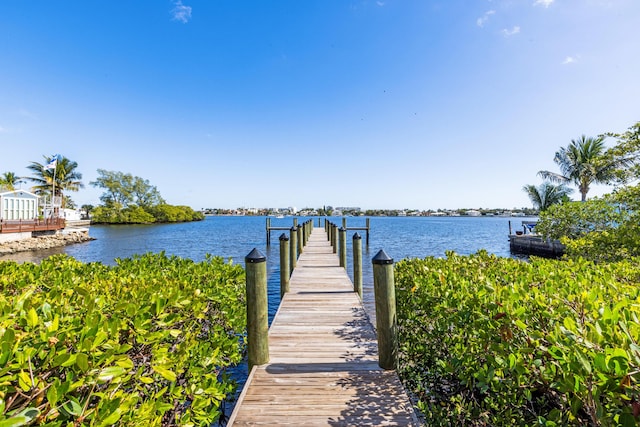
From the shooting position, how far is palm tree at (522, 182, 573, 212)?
3403cm

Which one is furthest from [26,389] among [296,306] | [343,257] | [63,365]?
[343,257]

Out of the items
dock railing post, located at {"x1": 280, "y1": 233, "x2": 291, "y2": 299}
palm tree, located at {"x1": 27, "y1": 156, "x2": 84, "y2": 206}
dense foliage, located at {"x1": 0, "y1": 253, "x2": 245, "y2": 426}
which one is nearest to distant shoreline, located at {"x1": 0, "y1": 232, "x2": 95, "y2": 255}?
palm tree, located at {"x1": 27, "y1": 156, "x2": 84, "y2": 206}

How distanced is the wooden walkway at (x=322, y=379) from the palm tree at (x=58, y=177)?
57193 mm

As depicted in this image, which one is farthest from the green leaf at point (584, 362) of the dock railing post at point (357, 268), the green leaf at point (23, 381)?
the dock railing post at point (357, 268)

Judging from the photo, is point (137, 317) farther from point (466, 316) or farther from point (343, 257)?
point (343, 257)

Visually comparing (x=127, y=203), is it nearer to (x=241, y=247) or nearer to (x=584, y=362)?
(x=241, y=247)

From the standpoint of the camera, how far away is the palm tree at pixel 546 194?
3403 centimetres

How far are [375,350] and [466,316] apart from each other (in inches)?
72.4

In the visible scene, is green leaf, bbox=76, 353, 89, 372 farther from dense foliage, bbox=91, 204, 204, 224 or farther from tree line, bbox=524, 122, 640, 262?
dense foliage, bbox=91, 204, 204, 224

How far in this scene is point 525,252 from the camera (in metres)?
25.7

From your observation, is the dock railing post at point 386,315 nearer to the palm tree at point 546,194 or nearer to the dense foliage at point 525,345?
the dense foliage at point 525,345

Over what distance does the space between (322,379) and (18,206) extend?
45.8 m

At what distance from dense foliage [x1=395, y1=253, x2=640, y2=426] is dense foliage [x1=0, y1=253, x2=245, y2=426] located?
7.24 ft

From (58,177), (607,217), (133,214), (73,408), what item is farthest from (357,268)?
(133,214)
